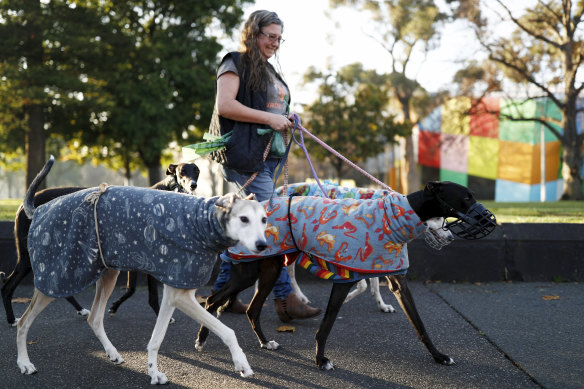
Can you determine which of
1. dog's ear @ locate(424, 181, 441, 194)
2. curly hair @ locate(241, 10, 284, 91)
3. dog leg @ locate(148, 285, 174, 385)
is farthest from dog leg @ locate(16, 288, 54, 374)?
dog's ear @ locate(424, 181, 441, 194)

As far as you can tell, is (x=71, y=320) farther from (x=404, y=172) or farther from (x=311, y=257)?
(x=404, y=172)

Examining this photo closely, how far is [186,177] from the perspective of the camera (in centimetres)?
539

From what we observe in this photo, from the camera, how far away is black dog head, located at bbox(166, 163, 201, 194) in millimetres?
5328

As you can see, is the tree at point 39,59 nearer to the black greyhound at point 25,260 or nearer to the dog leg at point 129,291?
the black greyhound at point 25,260

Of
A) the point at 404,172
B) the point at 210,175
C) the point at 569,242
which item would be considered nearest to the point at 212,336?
the point at 569,242

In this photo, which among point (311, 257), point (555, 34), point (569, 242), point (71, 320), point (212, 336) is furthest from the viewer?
point (555, 34)

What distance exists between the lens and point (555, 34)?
88.8ft

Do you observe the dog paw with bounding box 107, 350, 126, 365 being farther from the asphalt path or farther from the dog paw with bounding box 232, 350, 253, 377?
the dog paw with bounding box 232, 350, 253, 377

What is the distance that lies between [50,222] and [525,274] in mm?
5673

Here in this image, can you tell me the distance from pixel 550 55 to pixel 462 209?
2855cm

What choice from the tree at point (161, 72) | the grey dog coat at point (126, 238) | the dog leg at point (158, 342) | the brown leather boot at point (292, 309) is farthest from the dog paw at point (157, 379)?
the tree at point (161, 72)

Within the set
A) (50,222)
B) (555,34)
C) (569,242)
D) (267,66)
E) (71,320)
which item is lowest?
(71,320)

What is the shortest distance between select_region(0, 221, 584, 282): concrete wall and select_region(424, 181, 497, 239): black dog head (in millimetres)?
3261

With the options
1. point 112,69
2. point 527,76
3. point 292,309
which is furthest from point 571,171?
point 292,309
